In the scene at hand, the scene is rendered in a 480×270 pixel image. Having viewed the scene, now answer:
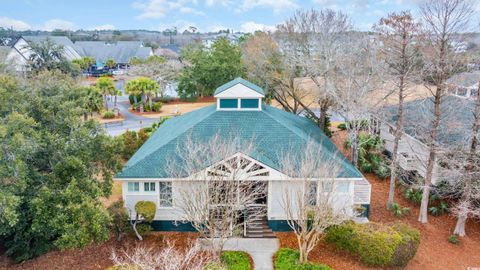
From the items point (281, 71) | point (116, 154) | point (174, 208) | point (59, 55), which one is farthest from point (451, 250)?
point (59, 55)

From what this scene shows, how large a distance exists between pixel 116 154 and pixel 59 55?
5046cm

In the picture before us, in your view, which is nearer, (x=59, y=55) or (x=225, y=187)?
Answer: (x=225, y=187)

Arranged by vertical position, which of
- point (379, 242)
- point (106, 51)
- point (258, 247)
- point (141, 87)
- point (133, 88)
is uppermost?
point (106, 51)

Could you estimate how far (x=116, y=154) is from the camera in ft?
67.9

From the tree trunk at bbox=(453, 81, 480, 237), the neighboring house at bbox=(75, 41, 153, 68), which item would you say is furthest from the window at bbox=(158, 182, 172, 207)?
the neighboring house at bbox=(75, 41, 153, 68)

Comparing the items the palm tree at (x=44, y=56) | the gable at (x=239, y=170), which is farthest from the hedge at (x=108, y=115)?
the gable at (x=239, y=170)

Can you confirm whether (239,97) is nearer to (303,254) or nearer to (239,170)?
(239,170)

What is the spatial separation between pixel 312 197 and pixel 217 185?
18.7 feet

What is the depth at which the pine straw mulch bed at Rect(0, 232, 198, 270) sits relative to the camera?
1880 centimetres

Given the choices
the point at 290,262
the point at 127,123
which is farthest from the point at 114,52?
the point at 290,262

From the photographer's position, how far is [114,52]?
10038cm

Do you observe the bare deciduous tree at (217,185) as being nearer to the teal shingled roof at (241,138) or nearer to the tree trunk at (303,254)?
the teal shingled roof at (241,138)

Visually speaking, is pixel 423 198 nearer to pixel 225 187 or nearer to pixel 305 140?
pixel 305 140

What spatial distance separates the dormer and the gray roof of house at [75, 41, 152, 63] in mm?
78367
